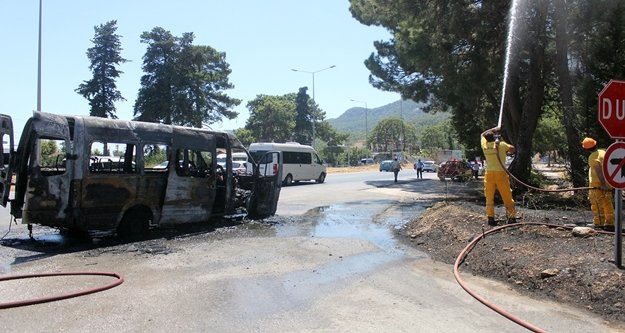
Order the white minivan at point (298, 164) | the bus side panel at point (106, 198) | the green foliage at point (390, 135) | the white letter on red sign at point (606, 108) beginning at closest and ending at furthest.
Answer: the white letter on red sign at point (606, 108) → the bus side panel at point (106, 198) → the white minivan at point (298, 164) → the green foliage at point (390, 135)

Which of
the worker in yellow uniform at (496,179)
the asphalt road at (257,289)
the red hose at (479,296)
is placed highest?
A: the worker in yellow uniform at (496,179)

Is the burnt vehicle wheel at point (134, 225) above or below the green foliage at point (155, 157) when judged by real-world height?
below

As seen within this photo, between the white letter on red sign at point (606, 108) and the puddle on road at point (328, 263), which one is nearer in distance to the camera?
the puddle on road at point (328, 263)

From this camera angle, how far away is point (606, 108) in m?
6.39

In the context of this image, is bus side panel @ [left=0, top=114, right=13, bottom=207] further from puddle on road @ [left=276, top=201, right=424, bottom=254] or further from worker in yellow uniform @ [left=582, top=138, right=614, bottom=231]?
worker in yellow uniform @ [left=582, top=138, right=614, bottom=231]

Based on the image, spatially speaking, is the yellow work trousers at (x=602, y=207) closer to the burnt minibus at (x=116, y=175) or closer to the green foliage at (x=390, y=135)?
the burnt minibus at (x=116, y=175)

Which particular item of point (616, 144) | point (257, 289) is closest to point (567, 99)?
point (616, 144)

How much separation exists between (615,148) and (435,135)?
115337mm

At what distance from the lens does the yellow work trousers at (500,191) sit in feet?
30.5

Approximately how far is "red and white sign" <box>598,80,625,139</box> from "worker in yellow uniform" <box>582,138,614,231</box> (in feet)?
7.28

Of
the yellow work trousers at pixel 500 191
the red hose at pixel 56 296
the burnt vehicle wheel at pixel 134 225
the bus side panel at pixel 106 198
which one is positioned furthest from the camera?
the burnt vehicle wheel at pixel 134 225

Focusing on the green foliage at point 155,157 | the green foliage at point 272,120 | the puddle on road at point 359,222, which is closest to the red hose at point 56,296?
the green foliage at point 155,157

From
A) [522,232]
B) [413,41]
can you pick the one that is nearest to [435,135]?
[413,41]

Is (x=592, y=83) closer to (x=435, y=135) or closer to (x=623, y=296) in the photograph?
(x=623, y=296)
